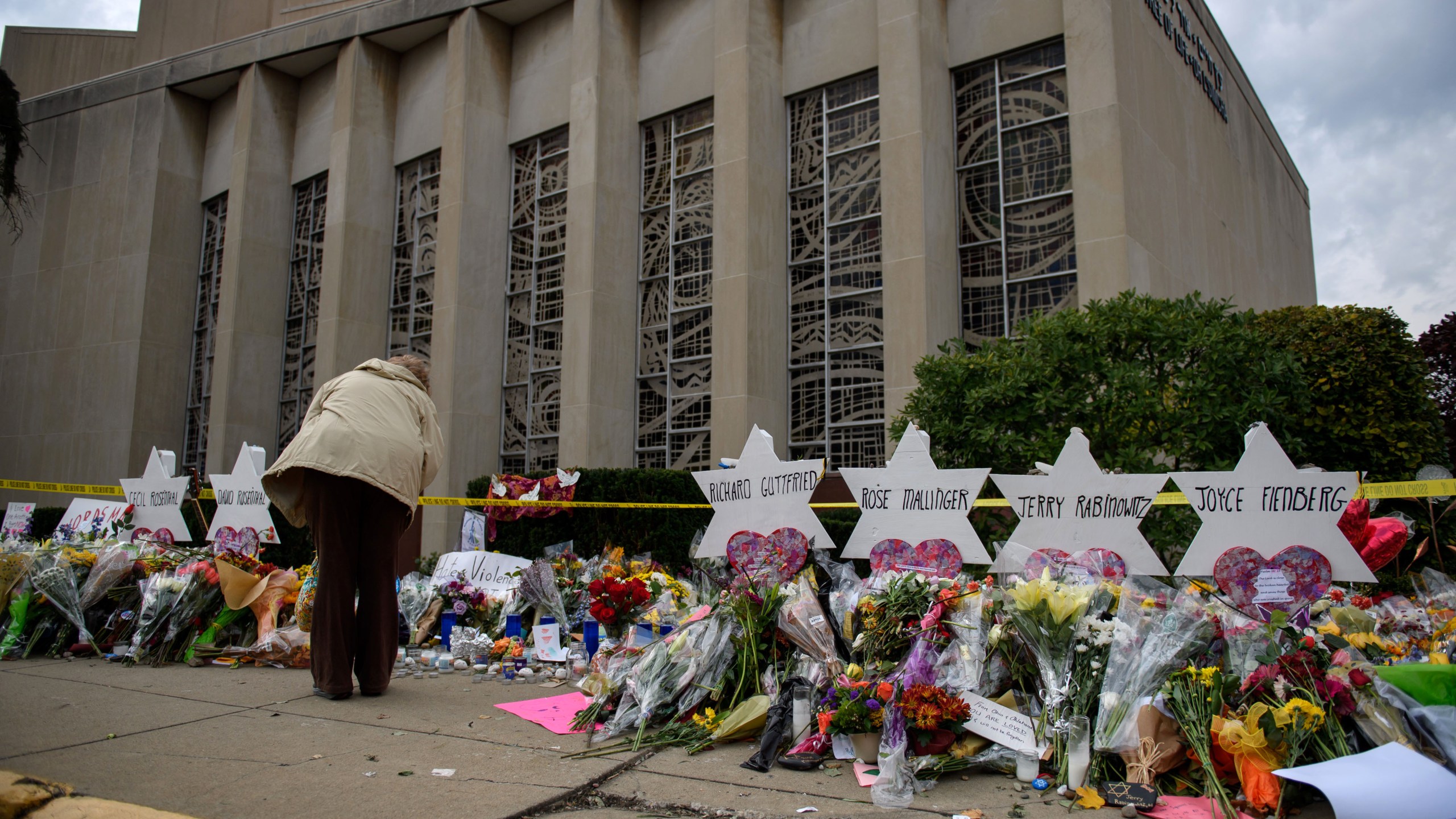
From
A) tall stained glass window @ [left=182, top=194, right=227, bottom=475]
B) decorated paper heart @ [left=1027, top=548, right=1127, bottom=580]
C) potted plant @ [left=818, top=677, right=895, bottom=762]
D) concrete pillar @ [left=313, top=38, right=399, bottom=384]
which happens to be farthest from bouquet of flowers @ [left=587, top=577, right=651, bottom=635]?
tall stained glass window @ [left=182, top=194, right=227, bottom=475]

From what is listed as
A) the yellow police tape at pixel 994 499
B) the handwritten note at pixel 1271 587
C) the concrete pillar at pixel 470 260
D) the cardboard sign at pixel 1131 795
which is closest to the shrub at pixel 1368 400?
the yellow police tape at pixel 994 499

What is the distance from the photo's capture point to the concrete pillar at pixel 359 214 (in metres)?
17.5

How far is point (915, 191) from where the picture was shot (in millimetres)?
11539

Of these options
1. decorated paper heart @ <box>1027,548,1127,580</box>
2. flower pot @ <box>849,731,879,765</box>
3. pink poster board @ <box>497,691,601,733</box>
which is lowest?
pink poster board @ <box>497,691,601,733</box>

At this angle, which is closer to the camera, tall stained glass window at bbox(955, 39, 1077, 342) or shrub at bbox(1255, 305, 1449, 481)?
shrub at bbox(1255, 305, 1449, 481)

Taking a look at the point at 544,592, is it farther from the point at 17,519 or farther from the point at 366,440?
the point at 17,519

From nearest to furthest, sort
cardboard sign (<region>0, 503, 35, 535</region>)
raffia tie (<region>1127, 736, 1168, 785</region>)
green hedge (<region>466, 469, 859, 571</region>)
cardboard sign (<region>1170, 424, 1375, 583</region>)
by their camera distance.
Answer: raffia tie (<region>1127, 736, 1168, 785</region>)
cardboard sign (<region>1170, 424, 1375, 583</region>)
green hedge (<region>466, 469, 859, 571</region>)
cardboard sign (<region>0, 503, 35, 535</region>)

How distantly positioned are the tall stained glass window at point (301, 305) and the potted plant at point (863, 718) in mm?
17892

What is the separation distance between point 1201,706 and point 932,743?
102 centimetres

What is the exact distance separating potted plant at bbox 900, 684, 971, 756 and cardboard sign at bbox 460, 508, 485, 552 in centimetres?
696

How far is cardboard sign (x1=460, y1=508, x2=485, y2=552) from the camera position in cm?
984

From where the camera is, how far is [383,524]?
520cm

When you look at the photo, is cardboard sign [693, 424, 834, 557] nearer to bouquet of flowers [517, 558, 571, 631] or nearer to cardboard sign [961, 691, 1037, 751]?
bouquet of flowers [517, 558, 571, 631]

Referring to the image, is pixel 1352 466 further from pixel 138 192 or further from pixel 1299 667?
pixel 138 192
